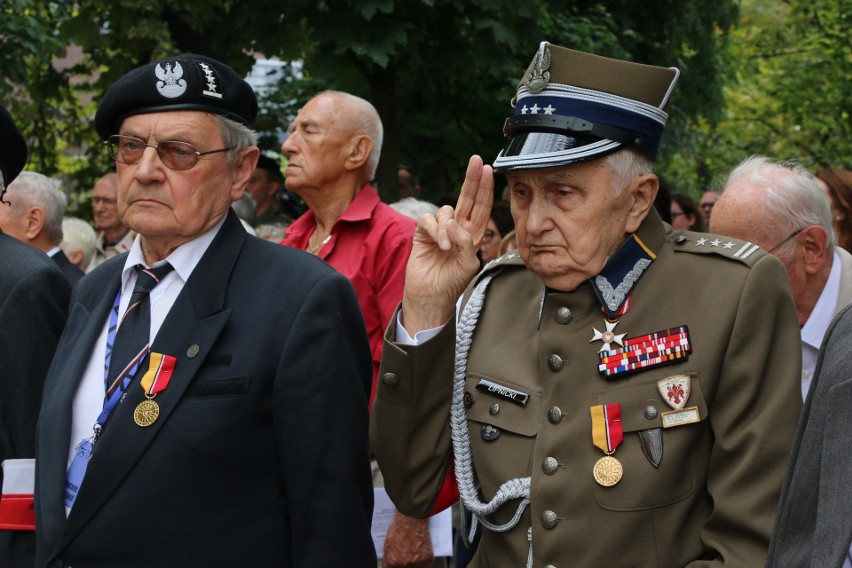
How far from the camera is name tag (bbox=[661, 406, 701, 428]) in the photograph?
2.81 metres

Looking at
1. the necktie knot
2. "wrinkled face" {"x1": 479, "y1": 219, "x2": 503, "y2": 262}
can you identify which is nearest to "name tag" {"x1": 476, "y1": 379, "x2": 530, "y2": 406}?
the necktie knot

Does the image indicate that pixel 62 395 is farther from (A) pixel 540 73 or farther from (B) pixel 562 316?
(A) pixel 540 73

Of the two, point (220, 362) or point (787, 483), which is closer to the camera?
point (787, 483)

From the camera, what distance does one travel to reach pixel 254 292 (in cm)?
313

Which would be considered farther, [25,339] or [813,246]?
[813,246]

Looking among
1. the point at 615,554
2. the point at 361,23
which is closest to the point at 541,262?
the point at 615,554

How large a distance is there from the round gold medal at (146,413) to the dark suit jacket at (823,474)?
1.54 m

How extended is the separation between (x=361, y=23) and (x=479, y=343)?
5.68 meters

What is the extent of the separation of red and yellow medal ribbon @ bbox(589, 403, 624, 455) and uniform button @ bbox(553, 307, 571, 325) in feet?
0.87

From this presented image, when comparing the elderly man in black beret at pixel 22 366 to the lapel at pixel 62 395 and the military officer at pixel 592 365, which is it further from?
the military officer at pixel 592 365

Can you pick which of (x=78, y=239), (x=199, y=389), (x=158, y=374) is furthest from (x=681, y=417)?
(x=78, y=239)

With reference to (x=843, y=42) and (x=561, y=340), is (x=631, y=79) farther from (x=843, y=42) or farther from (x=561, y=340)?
(x=843, y=42)

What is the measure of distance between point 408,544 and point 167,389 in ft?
5.44

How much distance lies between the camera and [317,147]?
18.2ft
